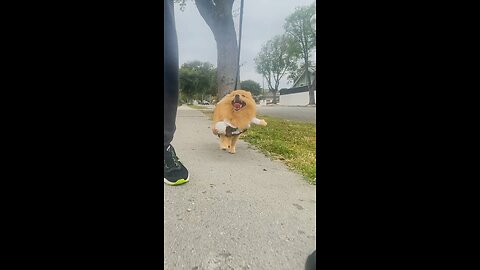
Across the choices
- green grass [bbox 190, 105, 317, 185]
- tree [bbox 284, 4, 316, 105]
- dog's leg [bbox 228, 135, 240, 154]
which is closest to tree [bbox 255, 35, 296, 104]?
tree [bbox 284, 4, 316, 105]

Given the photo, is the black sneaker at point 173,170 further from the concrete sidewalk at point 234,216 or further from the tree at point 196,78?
the tree at point 196,78

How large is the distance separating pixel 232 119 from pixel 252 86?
0.22m

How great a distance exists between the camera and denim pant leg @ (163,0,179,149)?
54 centimetres

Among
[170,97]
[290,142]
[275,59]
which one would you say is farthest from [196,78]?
[290,142]

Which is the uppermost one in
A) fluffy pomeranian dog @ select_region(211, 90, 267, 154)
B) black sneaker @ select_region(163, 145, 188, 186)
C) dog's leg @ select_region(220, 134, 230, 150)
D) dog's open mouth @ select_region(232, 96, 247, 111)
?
dog's open mouth @ select_region(232, 96, 247, 111)

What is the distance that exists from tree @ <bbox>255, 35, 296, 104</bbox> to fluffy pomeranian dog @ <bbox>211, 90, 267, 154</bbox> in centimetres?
13

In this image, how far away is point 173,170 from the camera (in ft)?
2.06

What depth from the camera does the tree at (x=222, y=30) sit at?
1.99 ft

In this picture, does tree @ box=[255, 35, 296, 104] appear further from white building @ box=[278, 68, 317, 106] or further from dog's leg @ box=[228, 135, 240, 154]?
dog's leg @ box=[228, 135, 240, 154]

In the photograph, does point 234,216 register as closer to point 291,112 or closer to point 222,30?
point 291,112

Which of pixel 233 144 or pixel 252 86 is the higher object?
pixel 252 86
